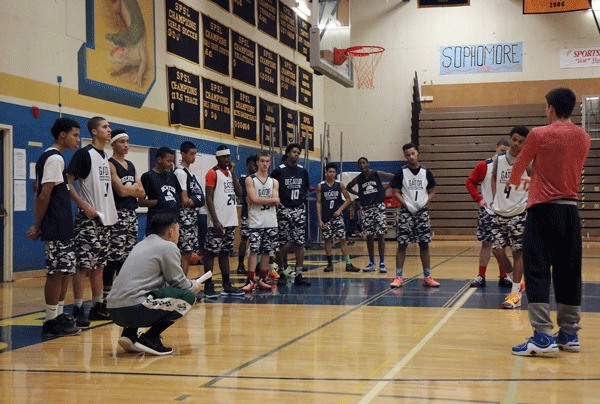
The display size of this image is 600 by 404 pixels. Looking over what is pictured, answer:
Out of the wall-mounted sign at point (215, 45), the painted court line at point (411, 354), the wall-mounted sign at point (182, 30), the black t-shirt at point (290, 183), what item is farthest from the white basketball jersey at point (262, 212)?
the wall-mounted sign at point (215, 45)

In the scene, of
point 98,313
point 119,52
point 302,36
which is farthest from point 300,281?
point 302,36

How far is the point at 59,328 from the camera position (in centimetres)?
626

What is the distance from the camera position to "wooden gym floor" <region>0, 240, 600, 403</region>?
4.29 m

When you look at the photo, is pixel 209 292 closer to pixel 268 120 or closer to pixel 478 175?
pixel 478 175

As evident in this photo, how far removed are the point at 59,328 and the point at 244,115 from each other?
11.4 meters

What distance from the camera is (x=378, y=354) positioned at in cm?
538

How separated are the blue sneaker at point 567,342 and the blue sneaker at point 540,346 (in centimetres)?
A: 23

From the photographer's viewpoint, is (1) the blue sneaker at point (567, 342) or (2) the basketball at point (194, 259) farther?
(2) the basketball at point (194, 259)

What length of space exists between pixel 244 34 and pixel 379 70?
22.3ft

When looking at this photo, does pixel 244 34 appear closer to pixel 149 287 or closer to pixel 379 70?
pixel 379 70

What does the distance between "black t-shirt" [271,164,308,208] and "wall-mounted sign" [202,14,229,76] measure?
246 inches

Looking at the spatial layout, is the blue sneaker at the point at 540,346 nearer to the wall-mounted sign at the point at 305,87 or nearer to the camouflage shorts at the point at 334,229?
the camouflage shorts at the point at 334,229

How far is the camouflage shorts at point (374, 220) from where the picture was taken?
11992 millimetres

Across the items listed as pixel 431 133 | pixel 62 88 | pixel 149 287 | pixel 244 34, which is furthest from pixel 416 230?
pixel 431 133
